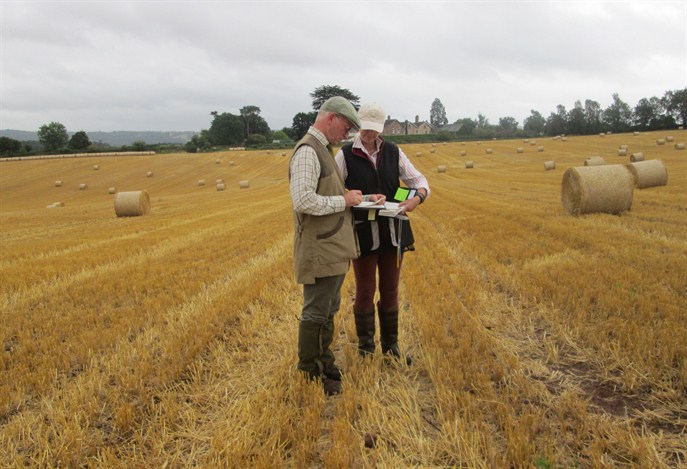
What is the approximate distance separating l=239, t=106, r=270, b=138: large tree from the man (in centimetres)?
10605

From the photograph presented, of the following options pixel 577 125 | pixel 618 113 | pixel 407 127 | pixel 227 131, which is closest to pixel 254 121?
pixel 227 131

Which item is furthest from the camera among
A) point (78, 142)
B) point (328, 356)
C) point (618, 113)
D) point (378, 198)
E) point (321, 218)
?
point (618, 113)

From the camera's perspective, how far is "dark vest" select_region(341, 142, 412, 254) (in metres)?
3.94

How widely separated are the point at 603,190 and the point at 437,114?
502ft

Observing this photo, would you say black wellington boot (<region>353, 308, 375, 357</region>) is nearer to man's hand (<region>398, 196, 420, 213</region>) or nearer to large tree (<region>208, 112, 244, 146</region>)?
man's hand (<region>398, 196, 420, 213</region>)

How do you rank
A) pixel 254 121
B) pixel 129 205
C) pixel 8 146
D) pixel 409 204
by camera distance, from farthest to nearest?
pixel 254 121
pixel 8 146
pixel 129 205
pixel 409 204

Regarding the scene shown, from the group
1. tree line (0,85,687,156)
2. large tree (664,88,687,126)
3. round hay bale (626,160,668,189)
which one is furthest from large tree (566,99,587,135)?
round hay bale (626,160,668,189)

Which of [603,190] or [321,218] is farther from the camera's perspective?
[603,190]

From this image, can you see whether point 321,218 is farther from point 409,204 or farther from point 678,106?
point 678,106

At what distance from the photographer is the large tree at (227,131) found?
95000mm

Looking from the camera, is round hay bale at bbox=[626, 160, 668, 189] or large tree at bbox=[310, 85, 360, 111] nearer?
round hay bale at bbox=[626, 160, 668, 189]

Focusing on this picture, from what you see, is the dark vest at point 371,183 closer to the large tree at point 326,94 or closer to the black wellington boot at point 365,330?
the black wellington boot at point 365,330

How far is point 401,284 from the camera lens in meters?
6.90

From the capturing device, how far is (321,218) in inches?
135
